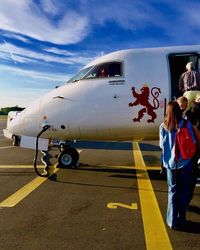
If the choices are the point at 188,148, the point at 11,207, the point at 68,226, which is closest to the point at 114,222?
the point at 68,226

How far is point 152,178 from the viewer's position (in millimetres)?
8703

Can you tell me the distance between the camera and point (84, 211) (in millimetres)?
5844

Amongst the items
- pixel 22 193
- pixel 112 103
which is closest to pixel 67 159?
pixel 112 103

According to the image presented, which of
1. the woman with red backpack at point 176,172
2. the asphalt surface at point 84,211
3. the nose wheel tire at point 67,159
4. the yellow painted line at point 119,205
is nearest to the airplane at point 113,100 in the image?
the nose wheel tire at point 67,159

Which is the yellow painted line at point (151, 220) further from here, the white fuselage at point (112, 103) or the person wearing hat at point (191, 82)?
the person wearing hat at point (191, 82)

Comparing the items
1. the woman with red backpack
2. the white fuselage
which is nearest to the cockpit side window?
the white fuselage

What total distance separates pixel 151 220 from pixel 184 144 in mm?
1400

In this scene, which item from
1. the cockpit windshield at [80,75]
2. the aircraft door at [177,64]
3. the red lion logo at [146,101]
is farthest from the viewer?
the cockpit windshield at [80,75]

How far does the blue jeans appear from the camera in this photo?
16.2 ft

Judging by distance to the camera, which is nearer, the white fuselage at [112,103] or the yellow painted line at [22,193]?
the yellow painted line at [22,193]

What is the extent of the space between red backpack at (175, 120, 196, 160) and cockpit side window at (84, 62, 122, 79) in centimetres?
431

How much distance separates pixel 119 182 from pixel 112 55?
3.58m

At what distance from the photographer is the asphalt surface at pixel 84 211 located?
446 cm

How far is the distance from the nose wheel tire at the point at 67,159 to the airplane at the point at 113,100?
0.68 metres
